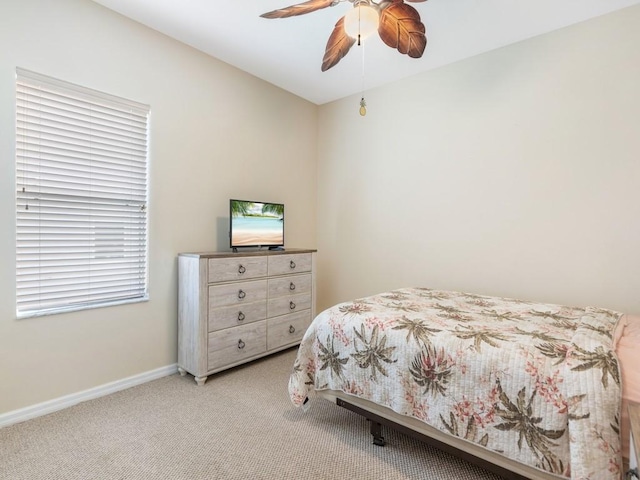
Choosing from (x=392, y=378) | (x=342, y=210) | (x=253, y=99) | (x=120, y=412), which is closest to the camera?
(x=392, y=378)

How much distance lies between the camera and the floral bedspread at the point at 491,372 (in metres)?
1.11

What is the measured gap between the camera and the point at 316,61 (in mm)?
2928

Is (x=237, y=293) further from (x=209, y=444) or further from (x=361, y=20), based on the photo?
(x=361, y=20)

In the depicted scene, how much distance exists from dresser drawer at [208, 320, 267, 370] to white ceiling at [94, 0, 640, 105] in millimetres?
2317

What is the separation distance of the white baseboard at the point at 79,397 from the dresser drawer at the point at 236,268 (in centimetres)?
87

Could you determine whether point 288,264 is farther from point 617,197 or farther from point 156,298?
point 617,197

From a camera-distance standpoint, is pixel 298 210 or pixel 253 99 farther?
pixel 298 210

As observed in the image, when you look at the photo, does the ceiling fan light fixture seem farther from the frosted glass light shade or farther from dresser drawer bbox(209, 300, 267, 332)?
dresser drawer bbox(209, 300, 267, 332)

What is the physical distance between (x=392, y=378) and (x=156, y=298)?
1.91 meters

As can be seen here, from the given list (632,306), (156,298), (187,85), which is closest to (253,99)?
(187,85)

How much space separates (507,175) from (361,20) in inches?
68.0

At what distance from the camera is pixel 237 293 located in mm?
2615

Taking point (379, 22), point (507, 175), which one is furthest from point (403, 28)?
point (507, 175)

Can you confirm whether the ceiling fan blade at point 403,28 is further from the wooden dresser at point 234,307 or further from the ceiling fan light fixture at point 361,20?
the wooden dresser at point 234,307
